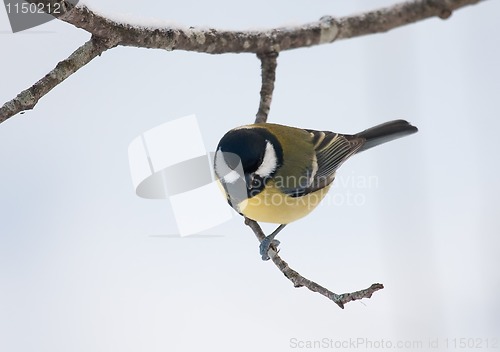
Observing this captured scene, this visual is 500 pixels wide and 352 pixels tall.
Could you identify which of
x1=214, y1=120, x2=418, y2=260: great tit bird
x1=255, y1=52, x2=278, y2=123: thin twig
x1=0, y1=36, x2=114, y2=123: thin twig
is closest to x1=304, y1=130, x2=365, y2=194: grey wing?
x1=214, y1=120, x2=418, y2=260: great tit bird

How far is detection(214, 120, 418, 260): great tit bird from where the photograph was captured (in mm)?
1571

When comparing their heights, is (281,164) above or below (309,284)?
above

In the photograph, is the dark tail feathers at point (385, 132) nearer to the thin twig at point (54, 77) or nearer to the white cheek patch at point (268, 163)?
the white cheek patch at point (268, 163)

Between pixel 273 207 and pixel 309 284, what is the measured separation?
0.27 m

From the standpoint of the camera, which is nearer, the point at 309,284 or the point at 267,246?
the point at 309,284

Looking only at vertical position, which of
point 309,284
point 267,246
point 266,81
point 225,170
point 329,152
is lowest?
point 309,284

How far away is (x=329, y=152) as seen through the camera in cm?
197

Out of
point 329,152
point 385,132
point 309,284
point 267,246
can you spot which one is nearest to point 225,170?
point 267,246

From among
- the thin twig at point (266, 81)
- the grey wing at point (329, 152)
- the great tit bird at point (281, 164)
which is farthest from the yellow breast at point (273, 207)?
the thin twig at point (266, 81)

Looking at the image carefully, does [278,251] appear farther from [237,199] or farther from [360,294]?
[360,294]

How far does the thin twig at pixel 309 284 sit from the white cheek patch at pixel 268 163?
20 centimetres

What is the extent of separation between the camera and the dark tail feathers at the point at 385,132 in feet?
6.64

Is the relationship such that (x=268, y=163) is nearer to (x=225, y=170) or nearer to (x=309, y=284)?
(x=225, y=170)

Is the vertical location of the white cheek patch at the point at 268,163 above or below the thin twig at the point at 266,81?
below
